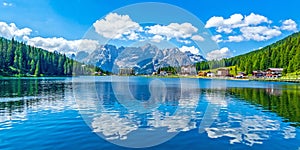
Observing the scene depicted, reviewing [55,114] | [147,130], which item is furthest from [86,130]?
[55,114]

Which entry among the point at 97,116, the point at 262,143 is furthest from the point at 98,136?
the point at 262,143

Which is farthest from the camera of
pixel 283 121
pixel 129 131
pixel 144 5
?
pixel 283 121

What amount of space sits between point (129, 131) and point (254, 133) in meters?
12.3

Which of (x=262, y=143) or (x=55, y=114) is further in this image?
(x=55, y=114)

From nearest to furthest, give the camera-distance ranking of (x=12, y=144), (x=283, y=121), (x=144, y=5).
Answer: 1. (x=144, y=5)
2. (x=12, y=144)
3. (x=283, y=121)

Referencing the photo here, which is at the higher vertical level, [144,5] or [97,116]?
[144,5]

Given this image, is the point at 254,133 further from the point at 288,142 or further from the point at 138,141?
the point at 138,141

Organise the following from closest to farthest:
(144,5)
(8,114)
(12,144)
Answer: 1. (144,5)
2. (12,144)
3. (8,114)

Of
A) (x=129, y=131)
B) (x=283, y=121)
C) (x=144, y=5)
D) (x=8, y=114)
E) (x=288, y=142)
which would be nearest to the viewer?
(x=144, y=5)

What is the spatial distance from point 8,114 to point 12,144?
51.9 ft

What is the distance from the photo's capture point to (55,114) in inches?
1361

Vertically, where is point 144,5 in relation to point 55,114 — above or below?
above

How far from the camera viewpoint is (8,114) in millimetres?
34062

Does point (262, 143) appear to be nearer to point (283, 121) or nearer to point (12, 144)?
point (283, 121)
